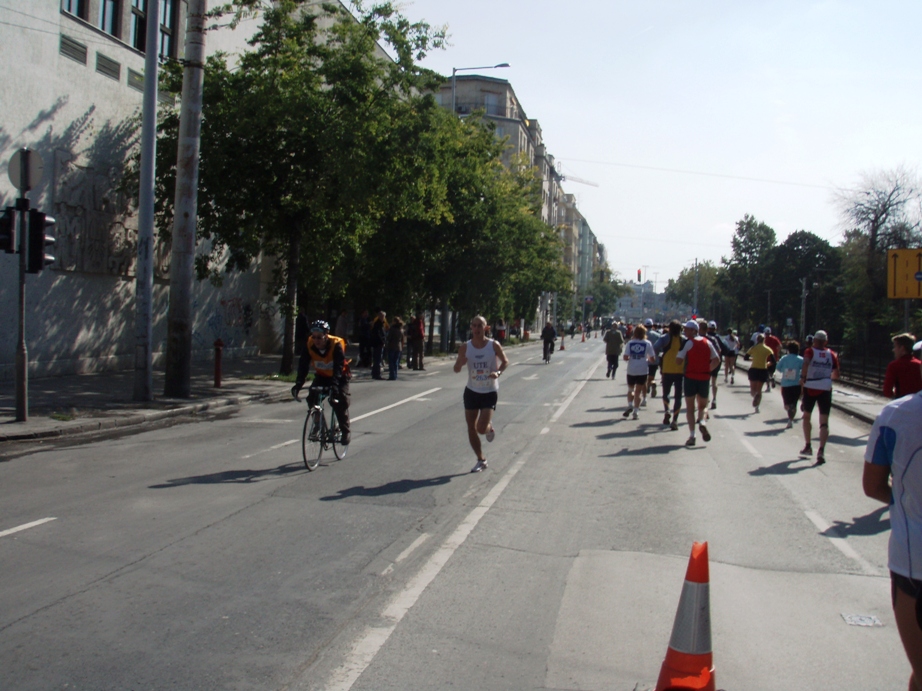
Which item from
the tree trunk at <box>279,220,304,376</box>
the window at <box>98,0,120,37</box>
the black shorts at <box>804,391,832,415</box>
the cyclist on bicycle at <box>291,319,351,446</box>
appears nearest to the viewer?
the cyclist on bicycle at <box>291,319,351,446</box>

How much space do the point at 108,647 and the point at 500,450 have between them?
7883 millimetres

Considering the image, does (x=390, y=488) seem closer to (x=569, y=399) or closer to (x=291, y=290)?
(x=569, y=399)

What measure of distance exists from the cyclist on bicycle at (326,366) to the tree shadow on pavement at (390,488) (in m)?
1.56

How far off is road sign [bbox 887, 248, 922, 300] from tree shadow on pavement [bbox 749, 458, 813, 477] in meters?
9.93

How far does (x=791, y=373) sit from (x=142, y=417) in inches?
419

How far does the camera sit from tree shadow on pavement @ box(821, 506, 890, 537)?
25.1 feet

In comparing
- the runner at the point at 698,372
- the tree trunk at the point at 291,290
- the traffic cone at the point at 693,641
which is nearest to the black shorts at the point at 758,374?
the runner at the point at 698,372

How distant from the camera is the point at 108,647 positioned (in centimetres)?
445

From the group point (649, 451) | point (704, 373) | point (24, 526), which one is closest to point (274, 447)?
point (24, 526)

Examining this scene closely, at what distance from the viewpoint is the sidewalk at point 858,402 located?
18875 mm

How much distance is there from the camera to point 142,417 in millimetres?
14234

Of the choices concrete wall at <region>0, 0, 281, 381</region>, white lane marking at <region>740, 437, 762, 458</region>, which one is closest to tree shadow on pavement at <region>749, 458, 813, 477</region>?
white lane marking at <region>740, 437, 762, 458</region>

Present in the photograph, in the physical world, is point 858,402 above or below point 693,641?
below

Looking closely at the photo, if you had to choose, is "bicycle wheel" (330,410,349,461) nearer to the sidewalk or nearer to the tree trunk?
the sidewalk
